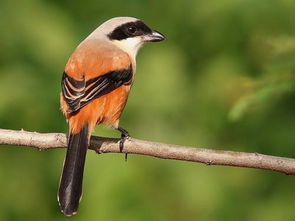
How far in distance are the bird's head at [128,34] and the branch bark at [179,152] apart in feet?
4.98

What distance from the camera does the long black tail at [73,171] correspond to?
5.53 metres

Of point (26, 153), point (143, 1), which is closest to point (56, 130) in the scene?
point (26, 153)

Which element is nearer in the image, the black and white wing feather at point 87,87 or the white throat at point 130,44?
the black and white wing feather at point 87,87

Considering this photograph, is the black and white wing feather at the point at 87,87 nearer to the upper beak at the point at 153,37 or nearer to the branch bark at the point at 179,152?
the branch bark at the point at 179,152

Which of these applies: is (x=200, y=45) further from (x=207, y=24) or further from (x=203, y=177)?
(x=203, y=177)

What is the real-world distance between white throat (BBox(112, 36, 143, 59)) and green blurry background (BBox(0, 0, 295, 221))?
81cm

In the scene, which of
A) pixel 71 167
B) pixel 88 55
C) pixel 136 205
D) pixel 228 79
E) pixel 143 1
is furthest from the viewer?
pixel 143 1

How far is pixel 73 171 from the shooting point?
18.4 feet

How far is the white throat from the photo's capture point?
22.4ft

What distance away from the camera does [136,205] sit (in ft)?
23.2

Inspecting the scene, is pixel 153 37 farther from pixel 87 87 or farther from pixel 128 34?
pixel 87 87

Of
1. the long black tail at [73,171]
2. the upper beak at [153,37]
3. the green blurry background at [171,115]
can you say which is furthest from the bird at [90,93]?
the green blurry background at [171,115]

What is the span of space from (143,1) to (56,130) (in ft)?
8.58

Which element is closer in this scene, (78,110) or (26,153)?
(78,110)
